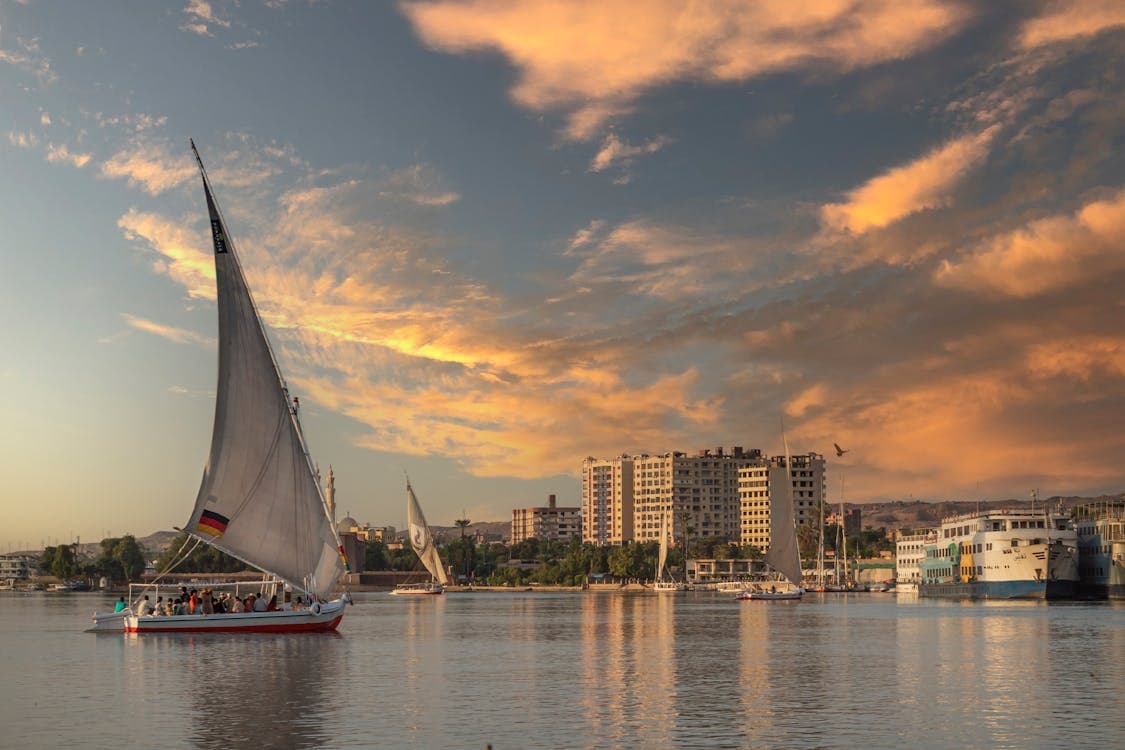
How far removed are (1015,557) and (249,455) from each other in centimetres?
12940

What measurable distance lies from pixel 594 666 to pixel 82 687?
903 inches

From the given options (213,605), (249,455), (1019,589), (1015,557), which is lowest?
(1019,589)

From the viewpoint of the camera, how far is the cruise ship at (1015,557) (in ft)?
559

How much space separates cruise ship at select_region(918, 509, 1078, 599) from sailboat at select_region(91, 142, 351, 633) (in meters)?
121

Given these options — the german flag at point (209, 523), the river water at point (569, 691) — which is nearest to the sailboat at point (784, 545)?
the river water at point (569, 691)

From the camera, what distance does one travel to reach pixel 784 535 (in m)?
190

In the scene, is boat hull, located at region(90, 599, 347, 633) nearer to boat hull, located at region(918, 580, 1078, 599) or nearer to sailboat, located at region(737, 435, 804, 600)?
sailboat, located at region(737, 435, 804, 600)

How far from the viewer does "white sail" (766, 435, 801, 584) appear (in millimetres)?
186625

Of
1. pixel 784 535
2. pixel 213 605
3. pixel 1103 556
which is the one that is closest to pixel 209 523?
pixel 213 605

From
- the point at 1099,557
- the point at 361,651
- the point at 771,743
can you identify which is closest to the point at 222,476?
the point at 361,651

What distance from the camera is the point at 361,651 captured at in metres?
70.9

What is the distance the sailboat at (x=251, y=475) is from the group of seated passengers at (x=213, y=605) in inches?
27.0

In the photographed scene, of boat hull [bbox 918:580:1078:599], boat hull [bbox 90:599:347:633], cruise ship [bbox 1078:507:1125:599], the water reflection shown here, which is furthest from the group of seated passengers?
cruise ship [bbox 1078:507:1125:599]

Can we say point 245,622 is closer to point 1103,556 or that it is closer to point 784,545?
point 784,545
